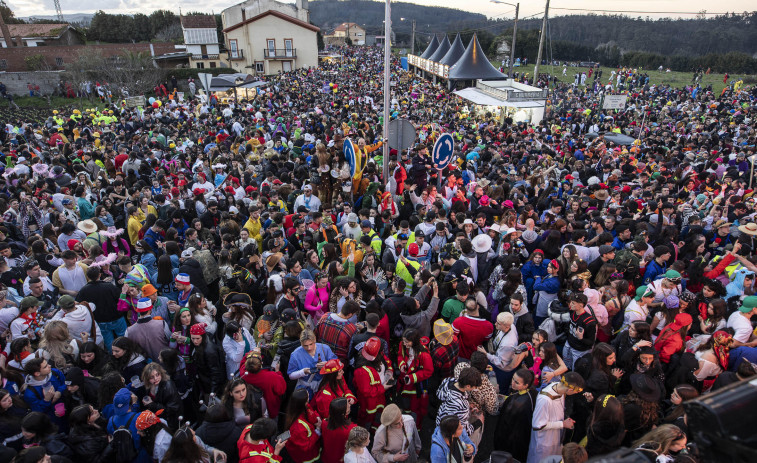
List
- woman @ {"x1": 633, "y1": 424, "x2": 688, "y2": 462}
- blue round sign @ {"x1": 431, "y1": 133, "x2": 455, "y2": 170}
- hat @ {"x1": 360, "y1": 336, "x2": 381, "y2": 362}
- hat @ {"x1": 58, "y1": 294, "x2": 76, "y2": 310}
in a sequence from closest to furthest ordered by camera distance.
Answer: woman @ {"x1": 633, "y1": 424, "x2": 688, "y2": 462} → hat @ {"x1": 360, "y1": 336, "x2": 381, "y2": 362} → hat @ {"x1": 58, "y1": 294, "x2": 76, "y2": 310} → blue round sign @ {"x1": 431, "y1": 133, "x2": 455, "y2": 170}

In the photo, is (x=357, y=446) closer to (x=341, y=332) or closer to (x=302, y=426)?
(x=302, y=426)

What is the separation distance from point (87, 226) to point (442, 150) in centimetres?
644

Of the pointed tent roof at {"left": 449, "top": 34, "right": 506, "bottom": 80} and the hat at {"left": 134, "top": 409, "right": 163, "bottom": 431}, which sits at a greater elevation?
Result: the pointed tent roof at {"left": 449, "top": 34, "right": 506, "bottom": 80}

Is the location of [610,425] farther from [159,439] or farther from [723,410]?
[159,439]

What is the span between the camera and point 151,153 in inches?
472

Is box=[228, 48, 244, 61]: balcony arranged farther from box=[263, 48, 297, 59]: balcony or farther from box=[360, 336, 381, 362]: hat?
box=[360, 336, 381, 362]: hat

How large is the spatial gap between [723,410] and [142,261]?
21.0 ft

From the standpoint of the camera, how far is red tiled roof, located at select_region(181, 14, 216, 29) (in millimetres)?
50328

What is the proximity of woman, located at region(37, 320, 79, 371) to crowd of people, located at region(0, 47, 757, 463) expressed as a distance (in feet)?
0.05

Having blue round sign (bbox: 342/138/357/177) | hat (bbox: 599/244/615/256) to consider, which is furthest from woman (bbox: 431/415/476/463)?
blue round sign (bbox: 342/138/357/177)

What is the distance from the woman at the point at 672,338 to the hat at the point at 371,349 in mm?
2787

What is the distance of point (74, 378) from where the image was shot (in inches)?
144

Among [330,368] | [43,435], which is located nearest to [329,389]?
[330,368]

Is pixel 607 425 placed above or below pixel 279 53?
below
